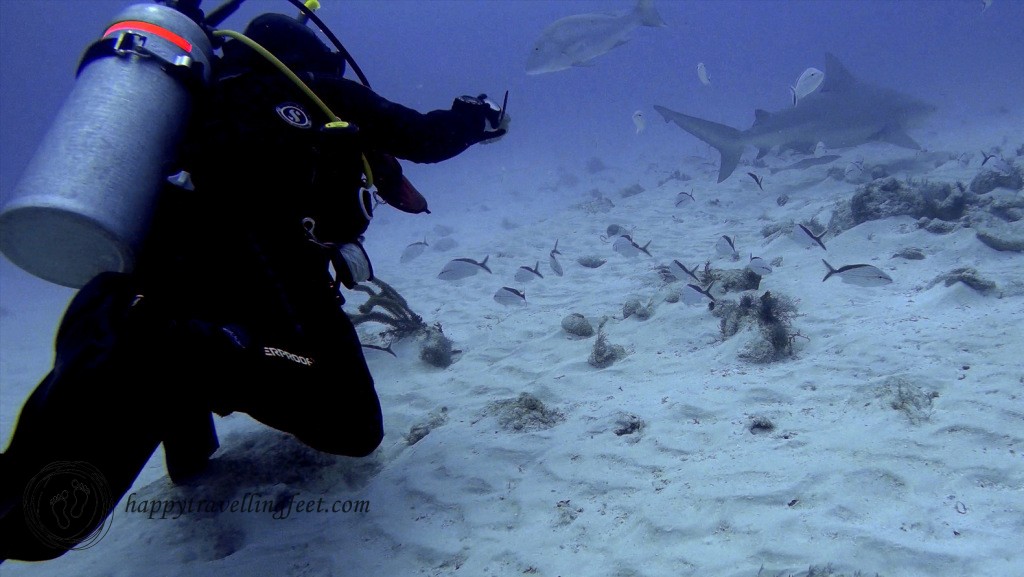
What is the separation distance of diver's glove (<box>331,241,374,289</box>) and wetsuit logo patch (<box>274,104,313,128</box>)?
742mm

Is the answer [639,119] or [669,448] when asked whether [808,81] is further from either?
[669,448]

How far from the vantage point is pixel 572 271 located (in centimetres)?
920

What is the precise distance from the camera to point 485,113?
367 cm

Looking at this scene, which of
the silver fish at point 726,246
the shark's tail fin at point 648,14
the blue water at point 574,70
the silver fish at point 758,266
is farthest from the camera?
the blue water at point 574,70

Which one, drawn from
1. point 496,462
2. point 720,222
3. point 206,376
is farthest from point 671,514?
point 720,222

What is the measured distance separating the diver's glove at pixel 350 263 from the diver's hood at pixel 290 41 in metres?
1.35

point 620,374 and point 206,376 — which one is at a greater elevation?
point 206,376

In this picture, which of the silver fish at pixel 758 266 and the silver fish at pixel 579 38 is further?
the silver fish at pixel 579 38

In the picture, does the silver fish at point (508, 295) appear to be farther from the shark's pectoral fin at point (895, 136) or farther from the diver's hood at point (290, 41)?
the shark's pectoral fin at point (895, 136)

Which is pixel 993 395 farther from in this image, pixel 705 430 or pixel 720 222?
pixel 720 222

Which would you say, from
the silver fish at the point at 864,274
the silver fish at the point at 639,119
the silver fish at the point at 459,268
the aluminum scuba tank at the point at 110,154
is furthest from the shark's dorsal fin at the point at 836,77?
the aluminum scuba tank at the point at 110,154

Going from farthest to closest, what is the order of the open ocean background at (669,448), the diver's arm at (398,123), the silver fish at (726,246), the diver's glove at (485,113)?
the silver fish at (726,246)
the diver's glove at (485,113)
the diver's arm at (398,123)
the open ocean background at (669,448)

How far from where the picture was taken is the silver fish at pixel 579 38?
26.0 feet

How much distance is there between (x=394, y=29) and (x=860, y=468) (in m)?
166
